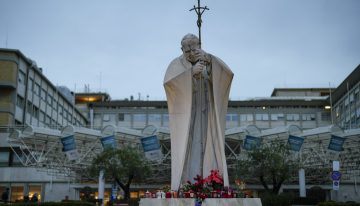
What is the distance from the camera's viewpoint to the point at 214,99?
19.0 m

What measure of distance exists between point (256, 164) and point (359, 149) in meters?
15.1

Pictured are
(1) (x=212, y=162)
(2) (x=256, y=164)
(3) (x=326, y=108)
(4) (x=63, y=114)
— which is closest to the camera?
(1) (x=212, y=162)

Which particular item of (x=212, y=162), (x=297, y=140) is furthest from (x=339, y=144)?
(x=212, y=162)

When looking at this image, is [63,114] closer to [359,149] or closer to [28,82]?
[28,82]

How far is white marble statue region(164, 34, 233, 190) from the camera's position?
18.8 m

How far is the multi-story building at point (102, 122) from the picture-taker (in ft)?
168

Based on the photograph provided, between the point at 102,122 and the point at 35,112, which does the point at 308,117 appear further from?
the point at 35,112

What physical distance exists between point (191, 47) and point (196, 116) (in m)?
2.72

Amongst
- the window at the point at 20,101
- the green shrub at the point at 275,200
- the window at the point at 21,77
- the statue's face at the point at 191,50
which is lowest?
the green shrub at the point at 275,200

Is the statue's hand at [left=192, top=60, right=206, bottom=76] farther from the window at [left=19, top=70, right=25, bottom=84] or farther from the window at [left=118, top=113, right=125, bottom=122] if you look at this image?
the window at [left=118, top=113, right=125, bottom=122]

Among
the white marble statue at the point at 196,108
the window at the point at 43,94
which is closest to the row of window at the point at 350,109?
the window at the point at 43,94

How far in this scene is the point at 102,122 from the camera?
3907 inches

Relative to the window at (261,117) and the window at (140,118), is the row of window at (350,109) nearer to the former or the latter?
the window at (261,117)

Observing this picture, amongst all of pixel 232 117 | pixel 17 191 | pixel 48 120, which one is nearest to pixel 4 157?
pixel 17 191
